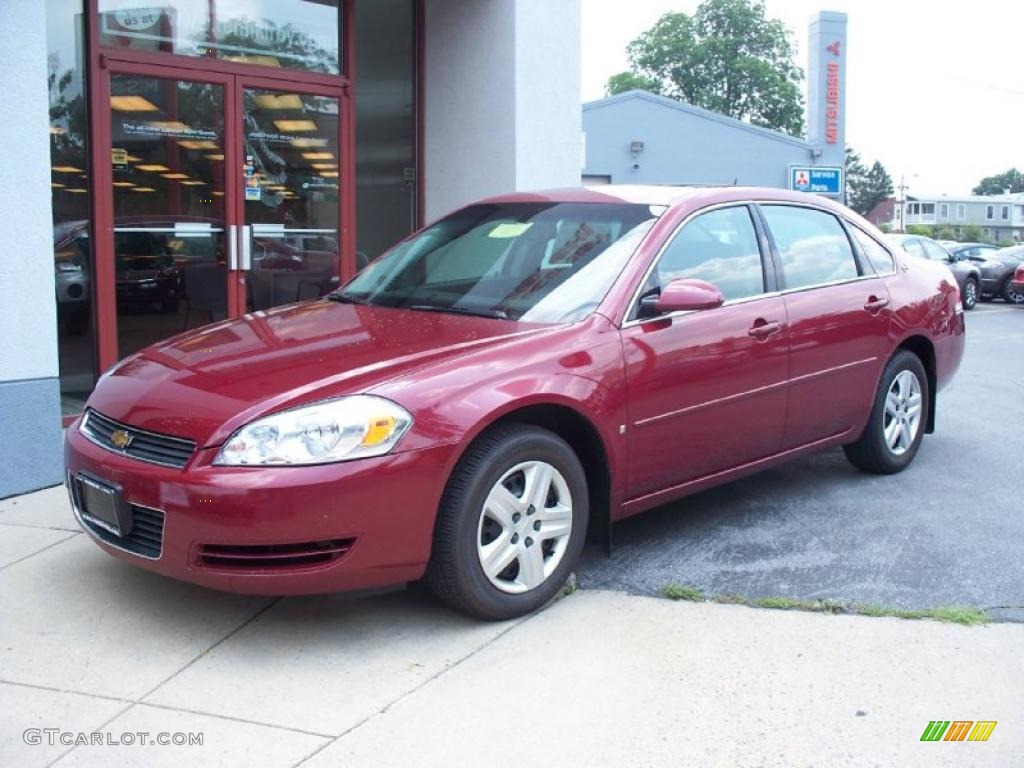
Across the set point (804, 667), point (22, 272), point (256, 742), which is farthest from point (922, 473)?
point (22, 272)

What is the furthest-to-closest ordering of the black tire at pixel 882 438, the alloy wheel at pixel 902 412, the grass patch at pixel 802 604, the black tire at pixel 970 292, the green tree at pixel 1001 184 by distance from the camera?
the green tree at pixel 1001 184, the black tire at pixel 970 292, the alloy wheel at pixel 902 412, the black tire at pixel 882 438, the grass patch at pixel 802 604

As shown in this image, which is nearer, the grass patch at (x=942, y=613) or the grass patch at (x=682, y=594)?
the grass patch at (x=942, y=613)

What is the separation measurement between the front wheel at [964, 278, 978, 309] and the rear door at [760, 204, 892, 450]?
679 inches

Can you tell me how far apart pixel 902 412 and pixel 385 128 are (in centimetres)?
531

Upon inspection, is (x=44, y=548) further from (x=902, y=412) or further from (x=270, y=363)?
(x=902, y=412)

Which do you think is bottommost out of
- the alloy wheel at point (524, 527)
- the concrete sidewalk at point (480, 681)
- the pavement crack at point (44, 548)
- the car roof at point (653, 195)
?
the concrete sidewalk at point (480, 681)

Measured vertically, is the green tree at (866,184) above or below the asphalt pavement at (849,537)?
above

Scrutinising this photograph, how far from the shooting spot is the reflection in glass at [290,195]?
8289 millimetres

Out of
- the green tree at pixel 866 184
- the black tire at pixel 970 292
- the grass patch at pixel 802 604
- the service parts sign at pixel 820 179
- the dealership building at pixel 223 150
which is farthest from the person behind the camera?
the green tree at pixel 866 184

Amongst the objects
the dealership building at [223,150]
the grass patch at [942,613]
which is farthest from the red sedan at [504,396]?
the dealership building at [223,150]

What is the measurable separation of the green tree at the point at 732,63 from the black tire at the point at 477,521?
2593 inches

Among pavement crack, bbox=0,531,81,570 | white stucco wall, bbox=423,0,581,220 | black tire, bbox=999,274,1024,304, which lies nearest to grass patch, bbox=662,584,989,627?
Result: pavement crack, bbox=0,531,81,570

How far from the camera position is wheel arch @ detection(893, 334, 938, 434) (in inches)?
256

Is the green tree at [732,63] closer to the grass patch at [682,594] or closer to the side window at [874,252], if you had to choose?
the side window at [874,252]
